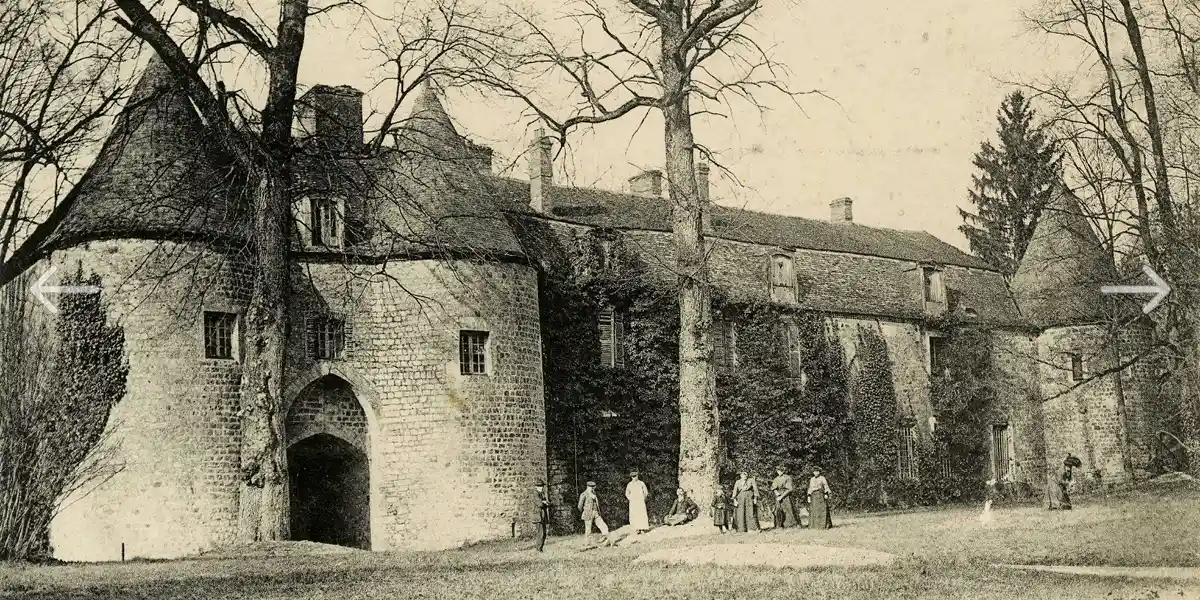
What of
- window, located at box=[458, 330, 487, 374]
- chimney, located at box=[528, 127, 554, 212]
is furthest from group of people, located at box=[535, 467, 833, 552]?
chimney, located at box=[528, 127, 554, 212]

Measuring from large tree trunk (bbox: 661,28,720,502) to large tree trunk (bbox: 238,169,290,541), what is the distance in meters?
6.96

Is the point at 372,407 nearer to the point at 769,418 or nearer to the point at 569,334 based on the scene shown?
the point at 569,334

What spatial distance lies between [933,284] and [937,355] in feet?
7.79

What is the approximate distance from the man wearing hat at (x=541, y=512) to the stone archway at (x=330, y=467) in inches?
139

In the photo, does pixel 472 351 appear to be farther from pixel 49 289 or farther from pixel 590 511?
pixel 49 289

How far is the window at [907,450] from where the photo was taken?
34.9 m

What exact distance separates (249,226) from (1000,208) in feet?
122

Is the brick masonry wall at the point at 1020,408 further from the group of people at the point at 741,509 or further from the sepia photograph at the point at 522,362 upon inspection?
the group of people at the point at 741,509

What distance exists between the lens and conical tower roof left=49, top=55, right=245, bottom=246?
22578mm

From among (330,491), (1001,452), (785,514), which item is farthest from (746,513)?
(1001,452)

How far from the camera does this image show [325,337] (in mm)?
25047

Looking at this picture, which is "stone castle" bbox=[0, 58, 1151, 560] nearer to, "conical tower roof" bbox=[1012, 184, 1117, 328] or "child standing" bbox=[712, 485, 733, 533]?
"child standing" bbox=[712, 485, 733, 533]

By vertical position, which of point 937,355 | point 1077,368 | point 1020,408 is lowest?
point 1020,408

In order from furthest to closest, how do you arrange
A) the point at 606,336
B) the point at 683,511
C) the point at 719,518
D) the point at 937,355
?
the point at 937,355 < the point at 606,336 < the point at 683,511 < the point at 719,518
